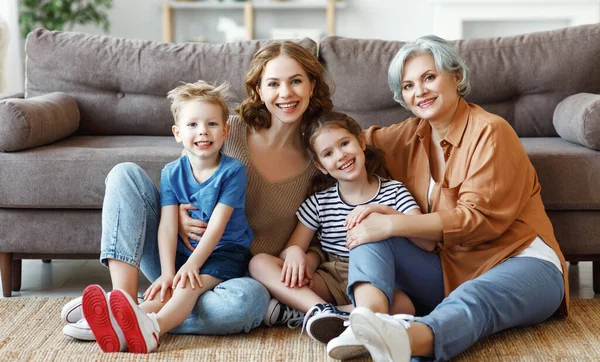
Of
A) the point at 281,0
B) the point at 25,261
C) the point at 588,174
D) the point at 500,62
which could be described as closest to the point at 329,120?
the point at 588,174

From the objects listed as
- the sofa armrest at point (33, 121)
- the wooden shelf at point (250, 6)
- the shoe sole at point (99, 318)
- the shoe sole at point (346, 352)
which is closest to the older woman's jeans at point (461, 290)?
the shoe sole at point (346, 352)

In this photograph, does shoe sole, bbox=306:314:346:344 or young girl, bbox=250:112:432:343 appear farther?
young girl, bbox=250:112:432:343

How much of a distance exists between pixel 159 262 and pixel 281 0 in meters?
3.98

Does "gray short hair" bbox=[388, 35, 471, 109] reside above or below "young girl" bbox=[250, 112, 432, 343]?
above

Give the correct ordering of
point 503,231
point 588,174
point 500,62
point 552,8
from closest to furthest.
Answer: point 503,231 → point 588,174 → point 500,62 → point 552,8

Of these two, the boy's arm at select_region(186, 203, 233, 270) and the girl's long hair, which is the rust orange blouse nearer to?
the girl's long hair

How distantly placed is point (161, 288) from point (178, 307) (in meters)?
0.07

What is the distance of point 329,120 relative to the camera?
1968mm

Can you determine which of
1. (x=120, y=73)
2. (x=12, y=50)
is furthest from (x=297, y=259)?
(x=12, y=50)

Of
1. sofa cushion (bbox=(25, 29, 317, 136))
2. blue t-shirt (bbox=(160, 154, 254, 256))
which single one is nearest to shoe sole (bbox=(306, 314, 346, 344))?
blue t-shirt (bbox=(160, 154, 254, 256))

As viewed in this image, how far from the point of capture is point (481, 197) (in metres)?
1.79

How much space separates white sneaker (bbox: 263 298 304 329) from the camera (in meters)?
1.93

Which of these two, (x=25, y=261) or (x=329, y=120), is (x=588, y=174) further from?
(x=25, y=261)

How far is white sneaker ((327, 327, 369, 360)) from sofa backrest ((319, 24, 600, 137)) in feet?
3.90
